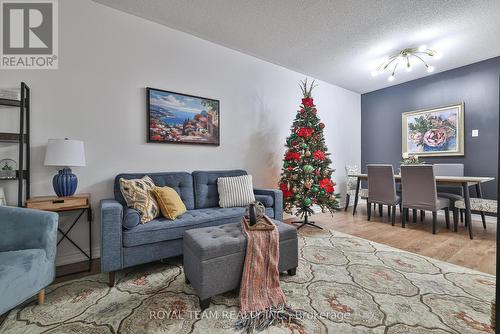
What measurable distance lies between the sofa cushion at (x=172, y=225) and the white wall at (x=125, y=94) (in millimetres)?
846

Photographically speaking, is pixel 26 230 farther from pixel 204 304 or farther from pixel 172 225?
pixel 204 304

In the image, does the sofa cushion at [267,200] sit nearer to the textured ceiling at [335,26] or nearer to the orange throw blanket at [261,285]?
the orange throw blanket at [261,285]

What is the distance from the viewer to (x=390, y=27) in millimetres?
2836


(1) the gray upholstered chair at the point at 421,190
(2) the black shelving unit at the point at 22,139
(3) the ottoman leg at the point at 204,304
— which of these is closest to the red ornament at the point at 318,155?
(1) the gray upholstered chair at the point at 421,190

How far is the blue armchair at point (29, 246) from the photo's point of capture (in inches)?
51.4

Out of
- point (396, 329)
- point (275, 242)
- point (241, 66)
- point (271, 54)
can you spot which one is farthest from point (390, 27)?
point (396, 329)

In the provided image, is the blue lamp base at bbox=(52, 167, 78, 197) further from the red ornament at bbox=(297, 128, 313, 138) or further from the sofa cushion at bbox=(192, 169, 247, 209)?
the red ornament at bbox=(297, 128, 313, 138)

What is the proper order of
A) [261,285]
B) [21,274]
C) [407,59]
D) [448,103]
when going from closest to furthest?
[21,274] < [261,285] < [407,59] < [448,103]

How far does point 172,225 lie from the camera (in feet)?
6.59

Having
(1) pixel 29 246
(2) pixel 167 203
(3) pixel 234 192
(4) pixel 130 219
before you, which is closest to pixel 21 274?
(1) pixel 29 246

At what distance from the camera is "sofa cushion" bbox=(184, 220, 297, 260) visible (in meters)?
1.48

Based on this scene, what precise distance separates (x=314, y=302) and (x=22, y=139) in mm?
2714

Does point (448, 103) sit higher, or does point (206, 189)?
point (448, 103)

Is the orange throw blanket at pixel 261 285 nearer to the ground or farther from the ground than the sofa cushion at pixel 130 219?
nearer to the ground
